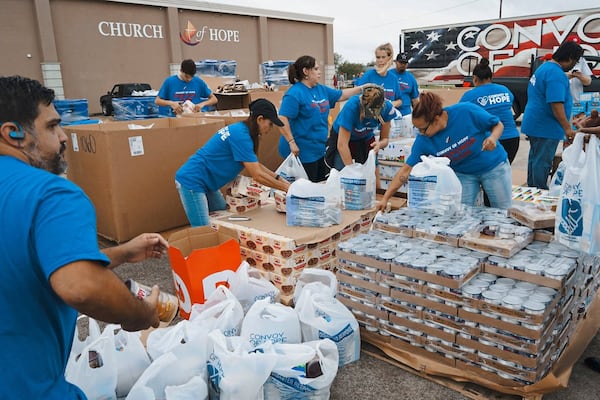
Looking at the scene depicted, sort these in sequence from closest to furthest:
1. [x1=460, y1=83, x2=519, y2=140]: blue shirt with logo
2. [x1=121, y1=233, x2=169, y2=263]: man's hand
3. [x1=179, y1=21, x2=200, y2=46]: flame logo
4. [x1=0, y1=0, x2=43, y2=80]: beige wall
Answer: [x1=121, y1=233, x2=169, y2=263]: man's hand
[x1=460, y1=83, x2=519, y2=140]: blue shirt with logo
[x1=0, y1=0, x2=43, y2=80]: beige wall
[x1=179, y1=21, x2=200, y2=46]: flame logo

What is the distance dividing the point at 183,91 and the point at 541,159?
474 centimetres

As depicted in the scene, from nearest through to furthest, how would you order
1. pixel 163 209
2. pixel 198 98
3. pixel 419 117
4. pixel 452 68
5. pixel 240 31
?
pixel 419 117 → pixel 163 209 → pixel 198 98 → pixel 452 68 → pixel 240 31

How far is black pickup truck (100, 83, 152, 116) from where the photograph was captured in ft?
55.0

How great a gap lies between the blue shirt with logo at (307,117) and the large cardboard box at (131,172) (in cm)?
121

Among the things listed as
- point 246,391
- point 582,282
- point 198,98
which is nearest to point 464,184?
point 582,282

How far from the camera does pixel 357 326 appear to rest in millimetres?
2713

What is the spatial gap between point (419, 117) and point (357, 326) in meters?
1.58

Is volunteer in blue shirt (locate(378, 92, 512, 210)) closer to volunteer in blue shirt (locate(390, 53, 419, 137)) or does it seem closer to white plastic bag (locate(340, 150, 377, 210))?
white plastic bag (locate(340, 150, 377, 210))

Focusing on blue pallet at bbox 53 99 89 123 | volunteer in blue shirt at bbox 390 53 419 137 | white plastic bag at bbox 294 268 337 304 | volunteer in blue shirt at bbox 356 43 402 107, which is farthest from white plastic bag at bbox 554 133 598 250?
blue pallet at bbox 53 99 89 123

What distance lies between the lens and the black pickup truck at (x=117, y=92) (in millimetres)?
16750

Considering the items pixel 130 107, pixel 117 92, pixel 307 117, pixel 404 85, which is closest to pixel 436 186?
pixel 307 117

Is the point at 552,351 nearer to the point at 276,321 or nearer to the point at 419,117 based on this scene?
the point at 276,321

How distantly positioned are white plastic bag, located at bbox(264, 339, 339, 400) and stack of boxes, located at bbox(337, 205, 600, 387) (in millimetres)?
636

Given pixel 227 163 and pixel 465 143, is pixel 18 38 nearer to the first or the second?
pixel 227 163
